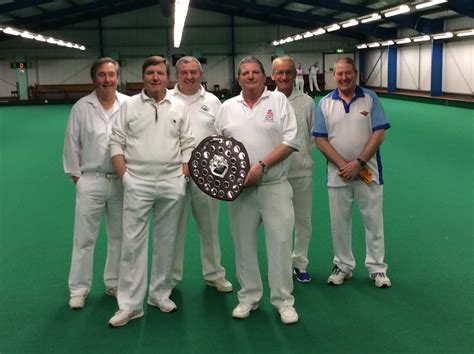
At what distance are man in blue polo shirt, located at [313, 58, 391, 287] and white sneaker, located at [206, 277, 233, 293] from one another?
2.90ft

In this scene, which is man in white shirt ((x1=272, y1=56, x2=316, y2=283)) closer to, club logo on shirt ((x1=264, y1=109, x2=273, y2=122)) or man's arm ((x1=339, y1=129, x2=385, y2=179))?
man's arm ((x1=339, y1=129, x2=385, y2=179))

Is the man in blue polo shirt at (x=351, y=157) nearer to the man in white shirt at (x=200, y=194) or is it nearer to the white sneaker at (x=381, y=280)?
the white sneaker at (x=381, y=280)

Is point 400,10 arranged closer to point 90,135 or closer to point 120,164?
point 90,135

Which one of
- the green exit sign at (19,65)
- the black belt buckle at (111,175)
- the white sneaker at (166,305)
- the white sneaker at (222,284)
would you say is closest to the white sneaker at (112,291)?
the white sneaker at (166,305)

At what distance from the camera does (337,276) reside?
447cm

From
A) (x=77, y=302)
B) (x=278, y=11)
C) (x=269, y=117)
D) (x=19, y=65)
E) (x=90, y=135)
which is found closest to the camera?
(x=269, y=117)

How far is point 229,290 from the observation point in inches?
173

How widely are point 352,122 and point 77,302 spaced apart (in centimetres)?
272

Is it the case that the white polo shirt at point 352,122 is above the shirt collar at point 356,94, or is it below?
below

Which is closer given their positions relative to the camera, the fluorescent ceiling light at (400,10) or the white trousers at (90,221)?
the white trousers at (90,221)

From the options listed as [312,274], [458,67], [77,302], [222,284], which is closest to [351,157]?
[312,274]

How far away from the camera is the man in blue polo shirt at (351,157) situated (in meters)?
4.29

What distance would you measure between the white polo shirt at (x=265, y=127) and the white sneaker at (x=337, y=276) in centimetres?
125

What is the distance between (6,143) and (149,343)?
39.7 ft
